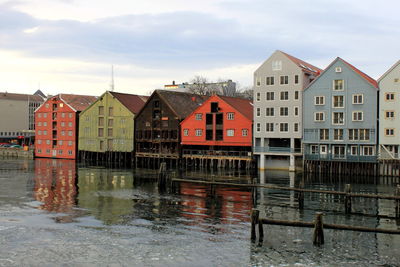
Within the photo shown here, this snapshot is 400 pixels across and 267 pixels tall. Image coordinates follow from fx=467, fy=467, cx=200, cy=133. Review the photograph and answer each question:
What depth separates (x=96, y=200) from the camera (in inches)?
1591

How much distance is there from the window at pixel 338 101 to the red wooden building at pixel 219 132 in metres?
14.5

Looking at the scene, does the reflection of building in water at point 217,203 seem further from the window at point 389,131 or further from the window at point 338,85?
the window at point 338,85

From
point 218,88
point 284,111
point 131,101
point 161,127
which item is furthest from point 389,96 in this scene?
point 218,88

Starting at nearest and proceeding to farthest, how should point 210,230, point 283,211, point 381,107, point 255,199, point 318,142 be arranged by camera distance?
1. point 210,230
2. point 283,211
3. point 255,199
4. point 381,107
5. point 318,142

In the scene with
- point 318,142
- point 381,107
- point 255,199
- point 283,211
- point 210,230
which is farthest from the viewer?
point 318,142

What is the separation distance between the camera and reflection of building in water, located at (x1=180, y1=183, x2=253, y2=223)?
3313cm

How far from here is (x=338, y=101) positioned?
213ft

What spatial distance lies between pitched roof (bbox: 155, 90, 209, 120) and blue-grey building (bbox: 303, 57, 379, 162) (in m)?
26.4

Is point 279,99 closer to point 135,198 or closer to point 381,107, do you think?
point 381,107

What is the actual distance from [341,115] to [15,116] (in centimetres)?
12653

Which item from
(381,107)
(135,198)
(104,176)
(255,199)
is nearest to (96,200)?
(135,198)

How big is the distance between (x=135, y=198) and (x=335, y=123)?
1364 inches

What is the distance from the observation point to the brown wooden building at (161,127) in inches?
3342

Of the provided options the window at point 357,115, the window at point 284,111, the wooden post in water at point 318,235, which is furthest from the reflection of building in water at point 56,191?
the window at point 357,115
